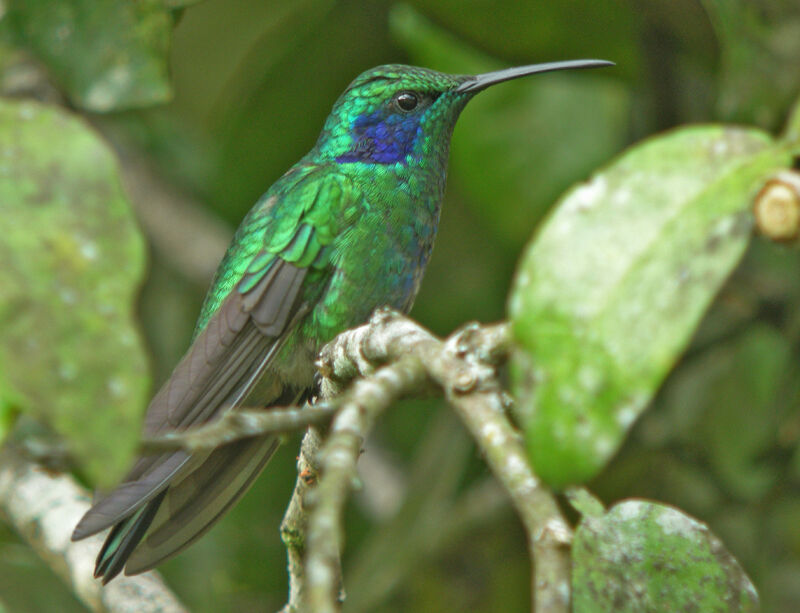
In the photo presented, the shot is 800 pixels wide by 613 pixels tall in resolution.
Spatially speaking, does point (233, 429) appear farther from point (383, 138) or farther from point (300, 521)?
point (383, 138)

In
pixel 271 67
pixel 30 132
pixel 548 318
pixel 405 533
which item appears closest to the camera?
pixel 548 318

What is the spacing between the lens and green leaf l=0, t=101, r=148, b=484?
3.46 ft

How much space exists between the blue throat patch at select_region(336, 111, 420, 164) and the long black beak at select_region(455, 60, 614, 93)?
193mm

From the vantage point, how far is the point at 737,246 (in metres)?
1.03

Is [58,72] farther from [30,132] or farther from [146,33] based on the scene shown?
[30,132]

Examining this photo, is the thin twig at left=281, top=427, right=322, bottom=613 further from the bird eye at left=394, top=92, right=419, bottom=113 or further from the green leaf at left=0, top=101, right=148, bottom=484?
the bird eye at left=394, top=92, right=419, bottom=113

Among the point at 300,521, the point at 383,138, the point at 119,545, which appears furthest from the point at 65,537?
the point at 383,138

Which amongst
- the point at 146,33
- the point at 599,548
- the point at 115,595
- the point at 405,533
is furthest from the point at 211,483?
the point at 599,548

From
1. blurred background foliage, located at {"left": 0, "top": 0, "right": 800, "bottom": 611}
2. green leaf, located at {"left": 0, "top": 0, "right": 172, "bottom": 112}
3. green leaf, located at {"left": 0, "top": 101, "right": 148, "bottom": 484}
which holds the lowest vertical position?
blurred background foliage, located at {"left": 0, "top": 0, "right": 800, "bottom": 611}

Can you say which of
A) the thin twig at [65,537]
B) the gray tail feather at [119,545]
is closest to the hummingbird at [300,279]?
the gray tail feather at [119,545]

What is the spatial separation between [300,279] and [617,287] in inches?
63.8

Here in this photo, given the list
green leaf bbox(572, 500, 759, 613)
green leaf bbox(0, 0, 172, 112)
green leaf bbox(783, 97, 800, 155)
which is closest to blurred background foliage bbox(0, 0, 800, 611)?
green leaf bbox(0, 0, 172, 112)

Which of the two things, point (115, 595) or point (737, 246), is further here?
Result: point (115, 595)

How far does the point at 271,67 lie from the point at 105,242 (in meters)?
2.59
